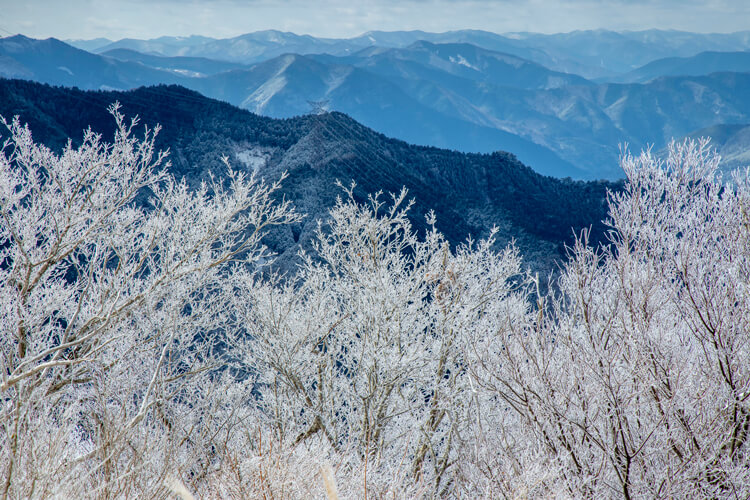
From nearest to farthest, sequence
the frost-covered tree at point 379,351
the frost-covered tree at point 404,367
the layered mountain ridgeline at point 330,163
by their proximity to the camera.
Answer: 1. the frost-covered tree at point 404,367
2. the frost-covered tree at point 379,351
3. the layered mountain ridgeline at point 330,163

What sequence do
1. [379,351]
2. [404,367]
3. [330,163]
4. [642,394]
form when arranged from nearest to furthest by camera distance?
[642,394]
[404,367]
[379,351]
[330,163]

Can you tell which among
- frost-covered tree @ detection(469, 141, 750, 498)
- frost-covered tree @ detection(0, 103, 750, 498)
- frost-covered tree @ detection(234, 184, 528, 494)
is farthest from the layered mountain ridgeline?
frost-covered tree @ detection(469, 141, 750, 498)

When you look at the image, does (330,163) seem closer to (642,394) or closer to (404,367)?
(404,367)

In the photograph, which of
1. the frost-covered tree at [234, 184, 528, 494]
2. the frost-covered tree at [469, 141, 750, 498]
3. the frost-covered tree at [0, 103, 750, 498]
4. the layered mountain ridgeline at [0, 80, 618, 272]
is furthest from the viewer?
the layered mountain ridgeline at [0, 80, 618, 272]

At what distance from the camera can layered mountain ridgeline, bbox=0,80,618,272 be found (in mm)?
56344

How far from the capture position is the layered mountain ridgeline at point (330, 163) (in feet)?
185

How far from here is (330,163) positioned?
58594 mm

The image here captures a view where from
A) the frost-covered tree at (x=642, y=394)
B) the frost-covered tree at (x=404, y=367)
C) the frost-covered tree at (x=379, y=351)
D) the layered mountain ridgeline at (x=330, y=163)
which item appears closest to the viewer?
the frost-covered tree at (x=404, y=367)

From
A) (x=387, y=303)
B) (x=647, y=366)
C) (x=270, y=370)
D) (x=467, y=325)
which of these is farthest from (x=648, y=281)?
(x=270, y=370)

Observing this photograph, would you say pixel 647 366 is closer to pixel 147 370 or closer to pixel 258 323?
pixel 258 323

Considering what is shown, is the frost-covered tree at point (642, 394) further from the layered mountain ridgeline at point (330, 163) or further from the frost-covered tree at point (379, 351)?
the layered mountain ridgeline at point (330, 163)

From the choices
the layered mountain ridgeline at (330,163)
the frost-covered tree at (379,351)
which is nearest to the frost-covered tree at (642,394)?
the frost-covered tree at (379,351)

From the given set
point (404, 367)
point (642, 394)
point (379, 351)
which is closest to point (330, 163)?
point (379, 351)

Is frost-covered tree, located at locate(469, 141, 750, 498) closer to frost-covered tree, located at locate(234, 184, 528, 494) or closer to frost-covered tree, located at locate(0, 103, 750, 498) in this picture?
frost-covered tree, located at locate(0, 103, 750, 498)
